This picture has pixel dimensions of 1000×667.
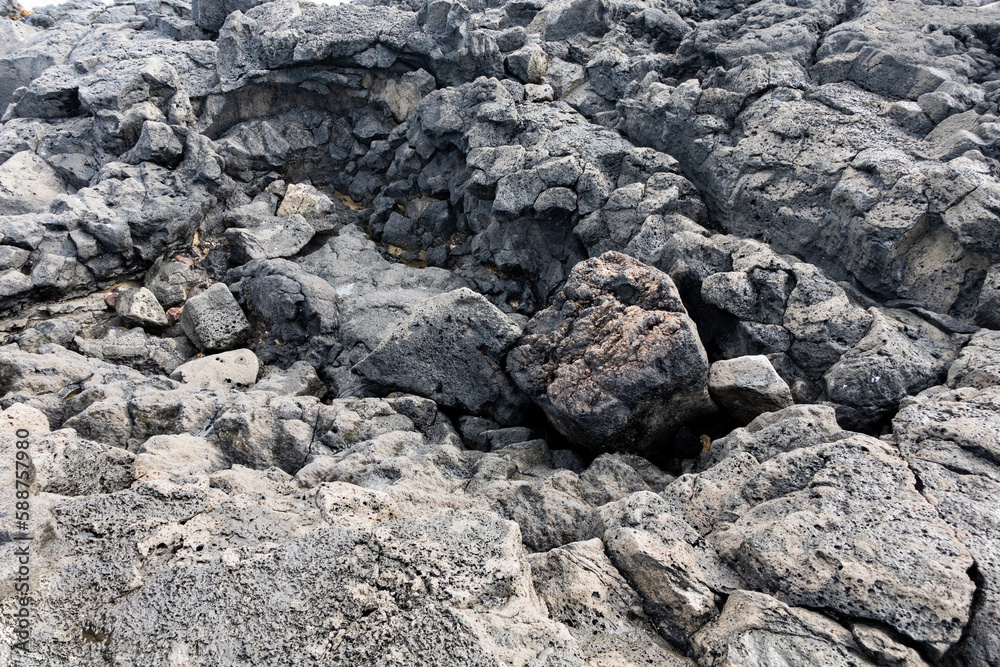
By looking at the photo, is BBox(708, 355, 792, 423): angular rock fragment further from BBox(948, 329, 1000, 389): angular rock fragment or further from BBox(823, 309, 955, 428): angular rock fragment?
BBox(948, 329, 1000, 389): angular rock fragment

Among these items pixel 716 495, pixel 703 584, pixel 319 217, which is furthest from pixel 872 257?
pixel 319 217

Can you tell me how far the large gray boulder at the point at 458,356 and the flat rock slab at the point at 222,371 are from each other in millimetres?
2267

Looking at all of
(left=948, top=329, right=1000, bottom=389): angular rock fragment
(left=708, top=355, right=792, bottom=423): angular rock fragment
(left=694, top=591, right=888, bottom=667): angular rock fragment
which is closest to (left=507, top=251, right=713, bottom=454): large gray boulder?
(left=708, top=355, right=792, bottom=423): angular rock fragment

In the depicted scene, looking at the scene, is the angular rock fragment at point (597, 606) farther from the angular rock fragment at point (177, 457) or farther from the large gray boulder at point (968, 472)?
the angular rock fragment at point (177, 457)

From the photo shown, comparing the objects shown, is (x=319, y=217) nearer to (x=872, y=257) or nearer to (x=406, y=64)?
(x=406, y=64)

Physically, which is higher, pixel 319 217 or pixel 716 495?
pixel 716 495

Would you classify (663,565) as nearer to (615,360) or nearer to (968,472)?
(968,472)

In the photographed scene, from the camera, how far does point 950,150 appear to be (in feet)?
22.9

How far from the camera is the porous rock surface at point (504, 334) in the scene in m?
3.52

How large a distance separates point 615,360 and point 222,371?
533 centimetres

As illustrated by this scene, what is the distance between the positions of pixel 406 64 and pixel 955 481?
37.5 ft

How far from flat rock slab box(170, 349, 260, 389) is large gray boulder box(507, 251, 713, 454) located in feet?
12.7

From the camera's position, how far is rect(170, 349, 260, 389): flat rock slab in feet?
25.4

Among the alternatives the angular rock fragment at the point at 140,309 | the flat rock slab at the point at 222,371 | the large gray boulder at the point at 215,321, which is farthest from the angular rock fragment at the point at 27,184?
the flat rock slab at the point at 222,371
